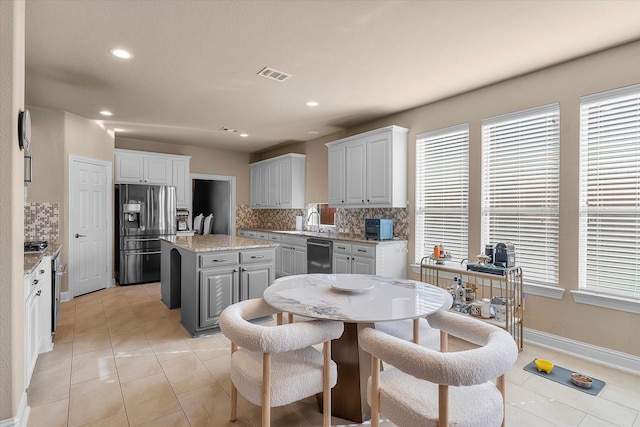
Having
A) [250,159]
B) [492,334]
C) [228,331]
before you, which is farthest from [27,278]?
[250,159]

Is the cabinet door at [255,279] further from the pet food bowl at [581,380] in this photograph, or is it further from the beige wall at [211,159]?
the beige wall at [211,159]

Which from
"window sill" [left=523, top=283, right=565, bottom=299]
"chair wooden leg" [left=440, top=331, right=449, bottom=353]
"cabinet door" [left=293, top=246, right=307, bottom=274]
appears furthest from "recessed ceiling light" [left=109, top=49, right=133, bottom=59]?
"window sill" [left=523, top=283, right=565, bottom=299]

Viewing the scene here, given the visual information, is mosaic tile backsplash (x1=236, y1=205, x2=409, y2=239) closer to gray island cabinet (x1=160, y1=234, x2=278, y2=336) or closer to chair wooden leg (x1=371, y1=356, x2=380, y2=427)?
gray island cabinet (x1=160, y1=234, x2=278, y2=336)

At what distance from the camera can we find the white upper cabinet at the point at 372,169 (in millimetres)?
4266

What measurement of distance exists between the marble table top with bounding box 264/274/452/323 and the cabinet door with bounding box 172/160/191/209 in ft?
15.3

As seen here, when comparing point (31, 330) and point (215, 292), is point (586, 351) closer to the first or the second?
point (215, 292)

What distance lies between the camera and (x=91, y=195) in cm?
494

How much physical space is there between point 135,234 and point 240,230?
2218 mm

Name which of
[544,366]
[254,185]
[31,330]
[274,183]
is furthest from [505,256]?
[254,185]

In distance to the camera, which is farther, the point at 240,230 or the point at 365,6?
the point at 240,230

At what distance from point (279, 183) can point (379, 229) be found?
9.48 feet

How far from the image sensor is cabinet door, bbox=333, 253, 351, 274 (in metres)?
4.43

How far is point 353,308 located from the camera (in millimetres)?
1730

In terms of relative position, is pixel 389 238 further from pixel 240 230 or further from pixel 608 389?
pixel 240 230
